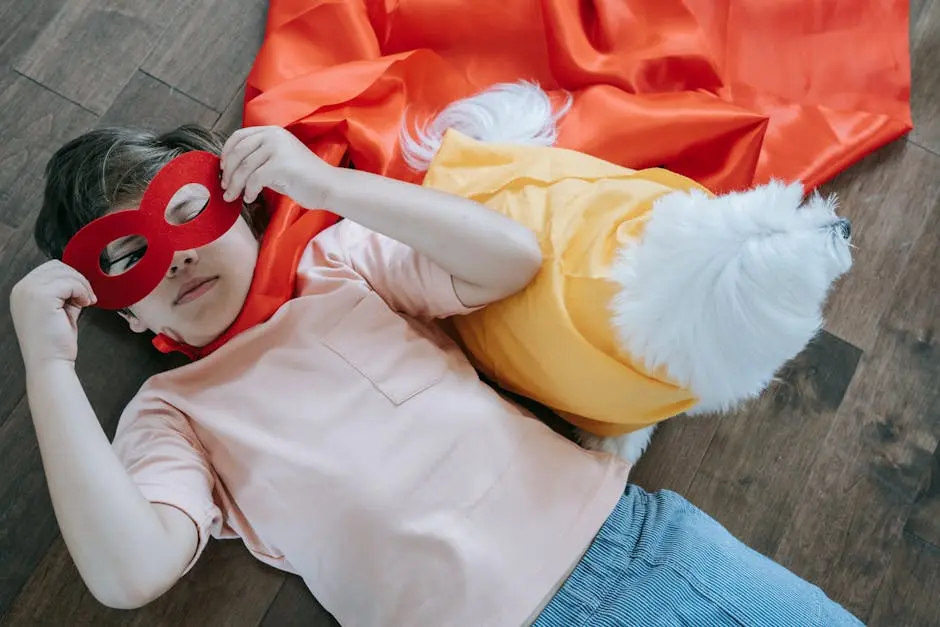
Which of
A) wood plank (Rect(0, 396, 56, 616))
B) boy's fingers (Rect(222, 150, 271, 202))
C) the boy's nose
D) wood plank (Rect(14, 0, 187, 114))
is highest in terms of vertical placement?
wood plank (Rect(14, 0, 187, 114))

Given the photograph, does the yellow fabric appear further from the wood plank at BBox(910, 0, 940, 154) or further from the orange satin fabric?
the wood plank at BBox(910, 0, 940, 154)

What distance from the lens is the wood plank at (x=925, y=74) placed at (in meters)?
0.96

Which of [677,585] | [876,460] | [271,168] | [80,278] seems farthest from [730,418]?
[80,278]

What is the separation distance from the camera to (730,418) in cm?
91

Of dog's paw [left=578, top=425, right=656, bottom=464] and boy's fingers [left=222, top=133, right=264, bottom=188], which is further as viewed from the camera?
dog's paw [left=578, top=425, right=656, bottom=464]

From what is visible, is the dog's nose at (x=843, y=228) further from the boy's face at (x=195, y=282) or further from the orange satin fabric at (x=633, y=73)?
the boy's face at (x=195, y=282)

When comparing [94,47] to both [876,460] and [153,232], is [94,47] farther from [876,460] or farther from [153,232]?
[876,460]

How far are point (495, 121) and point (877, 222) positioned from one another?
1.69 ft

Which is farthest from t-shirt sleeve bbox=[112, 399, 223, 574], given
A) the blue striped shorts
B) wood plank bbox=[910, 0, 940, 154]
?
wood plank bbox=[910, 0, 940, 154]

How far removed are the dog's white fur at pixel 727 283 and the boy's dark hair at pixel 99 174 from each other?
1.46 ft

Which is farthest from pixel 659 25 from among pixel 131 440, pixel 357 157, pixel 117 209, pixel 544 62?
pixel 131 440

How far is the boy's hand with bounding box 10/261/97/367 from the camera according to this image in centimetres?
63

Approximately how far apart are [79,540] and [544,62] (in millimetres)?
738

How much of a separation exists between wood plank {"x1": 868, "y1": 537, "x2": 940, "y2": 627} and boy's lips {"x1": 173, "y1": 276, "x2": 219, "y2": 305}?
0.83 m
